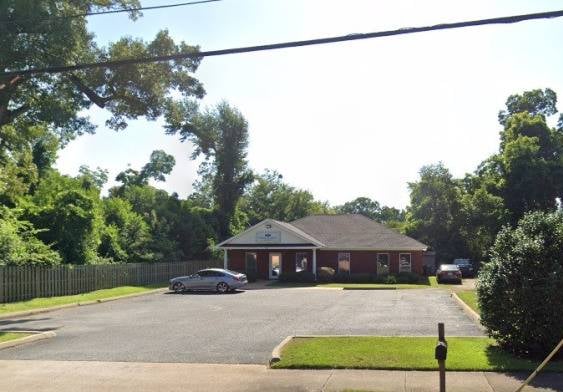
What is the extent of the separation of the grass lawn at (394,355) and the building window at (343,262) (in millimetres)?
35322

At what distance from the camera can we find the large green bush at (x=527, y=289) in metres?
11.9

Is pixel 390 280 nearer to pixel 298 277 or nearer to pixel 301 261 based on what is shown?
pixel 298 277

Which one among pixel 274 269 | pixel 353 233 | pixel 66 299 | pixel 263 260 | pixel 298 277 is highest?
pixel 353 233

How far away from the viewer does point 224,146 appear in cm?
7081

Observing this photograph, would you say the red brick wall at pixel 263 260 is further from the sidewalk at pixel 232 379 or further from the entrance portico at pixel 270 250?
the sidewalk at pixel 232 379

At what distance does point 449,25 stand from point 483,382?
5.89m

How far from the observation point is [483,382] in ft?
34.6

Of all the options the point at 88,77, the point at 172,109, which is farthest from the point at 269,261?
the point at 88,77

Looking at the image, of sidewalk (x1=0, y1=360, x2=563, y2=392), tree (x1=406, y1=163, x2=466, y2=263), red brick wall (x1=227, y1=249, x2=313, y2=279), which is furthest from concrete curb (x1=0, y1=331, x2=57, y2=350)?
tree (x1=406, y1=163, x2=466, y2=263)

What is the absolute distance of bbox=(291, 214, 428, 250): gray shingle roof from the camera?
A: 49531mm

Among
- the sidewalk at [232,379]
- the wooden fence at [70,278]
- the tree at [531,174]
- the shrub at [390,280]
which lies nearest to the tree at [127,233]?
the wooden fence at [70,278]

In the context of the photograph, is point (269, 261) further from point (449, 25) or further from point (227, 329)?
point (449, 25)

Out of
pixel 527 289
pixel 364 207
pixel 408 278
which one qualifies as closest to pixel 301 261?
pixel 408 278

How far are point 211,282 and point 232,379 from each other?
82.3 ft
